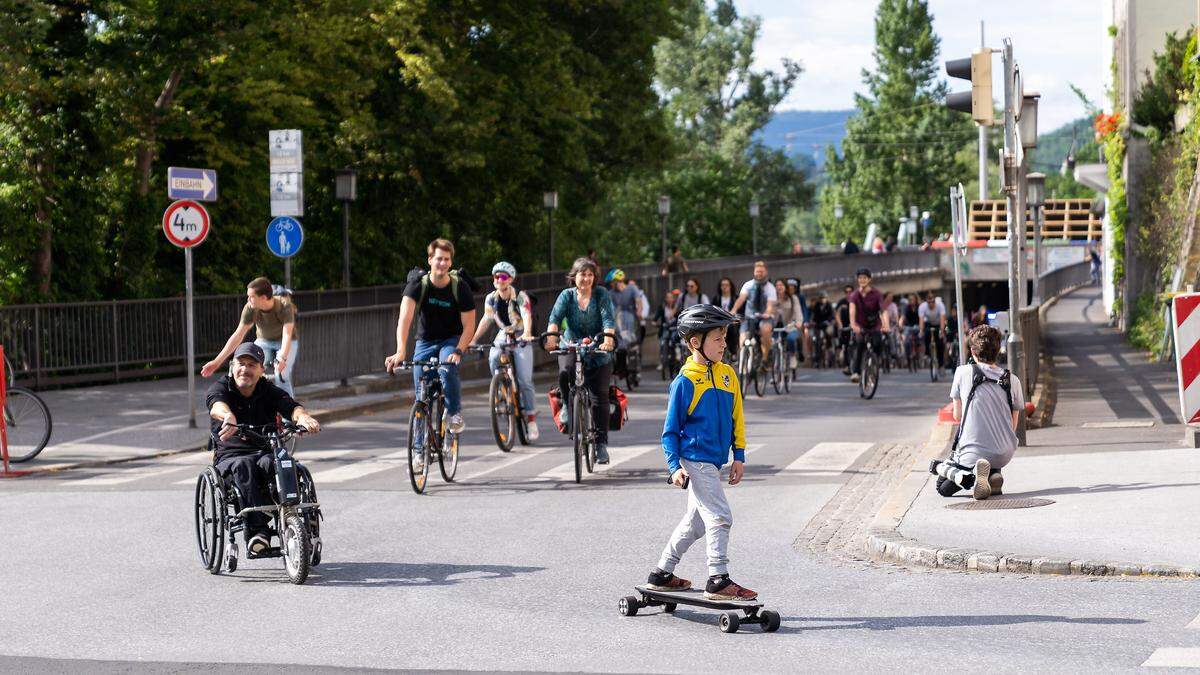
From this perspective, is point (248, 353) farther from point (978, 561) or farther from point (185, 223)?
point (185, 223)

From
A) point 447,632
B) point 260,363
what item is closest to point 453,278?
point 260,363

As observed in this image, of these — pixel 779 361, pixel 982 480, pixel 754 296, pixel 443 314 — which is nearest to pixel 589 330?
pixel 443 314

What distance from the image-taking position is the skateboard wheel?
7719 mm

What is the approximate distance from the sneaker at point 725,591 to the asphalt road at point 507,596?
16 cm

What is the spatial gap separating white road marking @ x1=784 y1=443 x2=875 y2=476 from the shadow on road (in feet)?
16.9

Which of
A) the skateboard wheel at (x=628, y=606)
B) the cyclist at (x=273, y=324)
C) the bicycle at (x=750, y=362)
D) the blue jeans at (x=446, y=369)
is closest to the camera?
the skateboard wheel at (x=628, y=606)

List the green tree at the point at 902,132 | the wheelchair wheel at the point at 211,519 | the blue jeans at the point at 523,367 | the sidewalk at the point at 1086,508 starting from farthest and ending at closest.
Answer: the green tree at the point at 902,132 → the blue jeans at the point at 523,367 → the wheelchair wheel at the point at 211,519 → the sidewalk at the point at 1086,508

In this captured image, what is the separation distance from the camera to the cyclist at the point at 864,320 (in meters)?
23.2

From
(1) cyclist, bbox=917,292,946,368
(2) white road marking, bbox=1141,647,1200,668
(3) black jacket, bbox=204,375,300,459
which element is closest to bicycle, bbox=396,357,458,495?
(3) black jacket, bbox=204,375,300,459

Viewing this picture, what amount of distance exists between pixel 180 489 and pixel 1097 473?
278 inches

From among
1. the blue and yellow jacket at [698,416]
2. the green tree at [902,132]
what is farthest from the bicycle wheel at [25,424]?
the green tree at [902,132]

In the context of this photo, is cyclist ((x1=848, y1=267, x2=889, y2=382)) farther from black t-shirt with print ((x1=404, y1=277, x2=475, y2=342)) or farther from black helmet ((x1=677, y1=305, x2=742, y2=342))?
black helmet ((x1=677, y1=305, x2=742, y2=342))

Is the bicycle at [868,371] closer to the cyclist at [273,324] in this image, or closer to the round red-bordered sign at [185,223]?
the round red-bordered sign at [185,223]

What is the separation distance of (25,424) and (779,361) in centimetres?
1170
